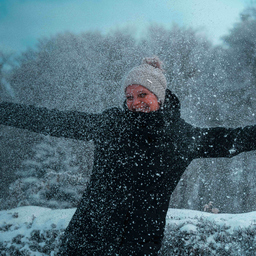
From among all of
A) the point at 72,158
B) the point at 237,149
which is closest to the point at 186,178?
the point at 72,158

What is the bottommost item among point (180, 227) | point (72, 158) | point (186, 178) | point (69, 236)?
point (69, 236)

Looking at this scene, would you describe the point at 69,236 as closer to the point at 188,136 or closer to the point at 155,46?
the point at 188,136

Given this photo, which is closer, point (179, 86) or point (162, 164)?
point (162, 164)

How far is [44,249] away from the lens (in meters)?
3.87

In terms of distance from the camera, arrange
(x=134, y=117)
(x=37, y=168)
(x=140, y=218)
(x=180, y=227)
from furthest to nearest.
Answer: (x=37, y=168)
(x=180, y=227)
(x=134, y=117)
(x=140, y=218)

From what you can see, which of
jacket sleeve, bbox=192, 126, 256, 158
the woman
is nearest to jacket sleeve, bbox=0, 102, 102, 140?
the woman

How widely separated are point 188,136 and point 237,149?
0.35 meters

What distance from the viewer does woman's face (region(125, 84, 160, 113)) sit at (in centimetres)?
182

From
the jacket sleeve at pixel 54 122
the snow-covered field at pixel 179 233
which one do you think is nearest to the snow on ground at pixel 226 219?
the snow-covered field at pixel 179 233

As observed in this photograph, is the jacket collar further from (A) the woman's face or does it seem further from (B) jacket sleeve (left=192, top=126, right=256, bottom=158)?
(B) jacket sleeve (left=192, top=126, right=256, bottom=158)

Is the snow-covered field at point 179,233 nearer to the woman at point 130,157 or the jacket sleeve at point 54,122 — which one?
the woman at point 130,157

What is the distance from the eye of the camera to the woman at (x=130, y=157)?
5.24 feet

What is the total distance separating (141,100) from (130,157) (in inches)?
18.2

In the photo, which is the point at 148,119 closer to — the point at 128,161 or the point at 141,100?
the point at 141,100
